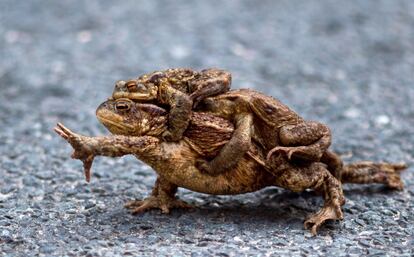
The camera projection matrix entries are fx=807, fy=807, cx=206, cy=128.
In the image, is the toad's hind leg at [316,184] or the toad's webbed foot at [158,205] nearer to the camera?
the toad's hind leg at [316,184]

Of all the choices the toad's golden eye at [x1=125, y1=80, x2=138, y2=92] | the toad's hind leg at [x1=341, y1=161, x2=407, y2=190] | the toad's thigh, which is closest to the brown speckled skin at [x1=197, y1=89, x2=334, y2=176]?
the toad's thigh

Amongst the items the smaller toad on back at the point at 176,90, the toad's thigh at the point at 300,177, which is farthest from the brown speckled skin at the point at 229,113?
the toad's thigh at the point at 300,177

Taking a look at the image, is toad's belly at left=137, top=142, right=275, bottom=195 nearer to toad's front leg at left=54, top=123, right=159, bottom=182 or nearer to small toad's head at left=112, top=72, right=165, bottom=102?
toad's front leg at left=54, top=123, right=159, bottom=182

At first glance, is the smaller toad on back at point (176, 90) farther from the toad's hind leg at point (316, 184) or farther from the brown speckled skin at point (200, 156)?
the toad's hind leg at point (316, 184)

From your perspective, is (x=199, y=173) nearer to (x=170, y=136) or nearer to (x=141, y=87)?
(x=170, y=136)

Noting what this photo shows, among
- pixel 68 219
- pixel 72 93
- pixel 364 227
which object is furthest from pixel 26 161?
pixel 364 227

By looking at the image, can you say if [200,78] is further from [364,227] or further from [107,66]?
[107,66]

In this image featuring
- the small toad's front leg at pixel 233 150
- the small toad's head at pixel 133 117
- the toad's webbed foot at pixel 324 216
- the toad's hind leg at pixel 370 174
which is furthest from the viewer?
the toad's hind leg at pixel 370 174
